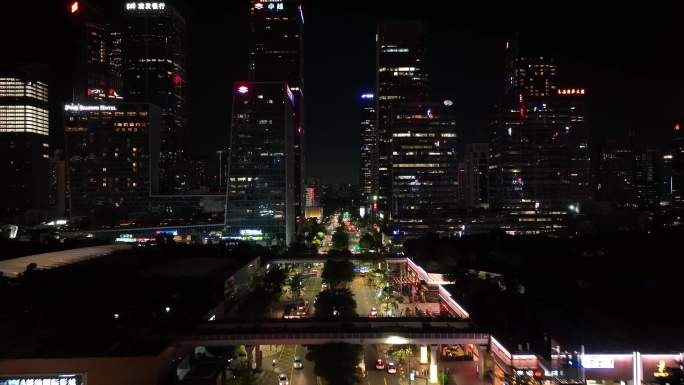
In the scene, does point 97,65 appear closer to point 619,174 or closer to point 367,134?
point 367,134

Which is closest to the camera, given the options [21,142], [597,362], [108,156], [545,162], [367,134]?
[597,362]

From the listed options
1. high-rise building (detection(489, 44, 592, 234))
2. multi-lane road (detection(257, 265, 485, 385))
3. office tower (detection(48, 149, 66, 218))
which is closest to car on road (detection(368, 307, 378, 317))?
multi-lane road (detection(257, 265, 485, 385))

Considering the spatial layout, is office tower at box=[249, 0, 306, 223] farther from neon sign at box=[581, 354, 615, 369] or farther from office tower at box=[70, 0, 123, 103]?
neon sign at box=[581, 354, 615, 369]

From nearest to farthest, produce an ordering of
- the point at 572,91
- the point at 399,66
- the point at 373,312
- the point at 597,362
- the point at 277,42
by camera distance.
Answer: the point at 597,362 → the point at 373,312 → the point at 572,91 → the point at 399,66 → the point at 277,42

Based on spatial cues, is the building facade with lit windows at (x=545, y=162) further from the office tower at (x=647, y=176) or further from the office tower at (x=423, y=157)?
the office tower at (x=647, y=176)

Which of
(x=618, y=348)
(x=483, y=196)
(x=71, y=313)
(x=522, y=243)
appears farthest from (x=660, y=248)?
(x=483, y=196)

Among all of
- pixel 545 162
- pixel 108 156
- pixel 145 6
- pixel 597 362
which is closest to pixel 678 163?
pixel 545 162

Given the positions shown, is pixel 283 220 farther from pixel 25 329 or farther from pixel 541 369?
pixel 541 369

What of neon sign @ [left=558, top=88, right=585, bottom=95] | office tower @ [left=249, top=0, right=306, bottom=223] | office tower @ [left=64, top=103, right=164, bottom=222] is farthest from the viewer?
office tower @ [left=249, top=0, right=306, bottom=223]
